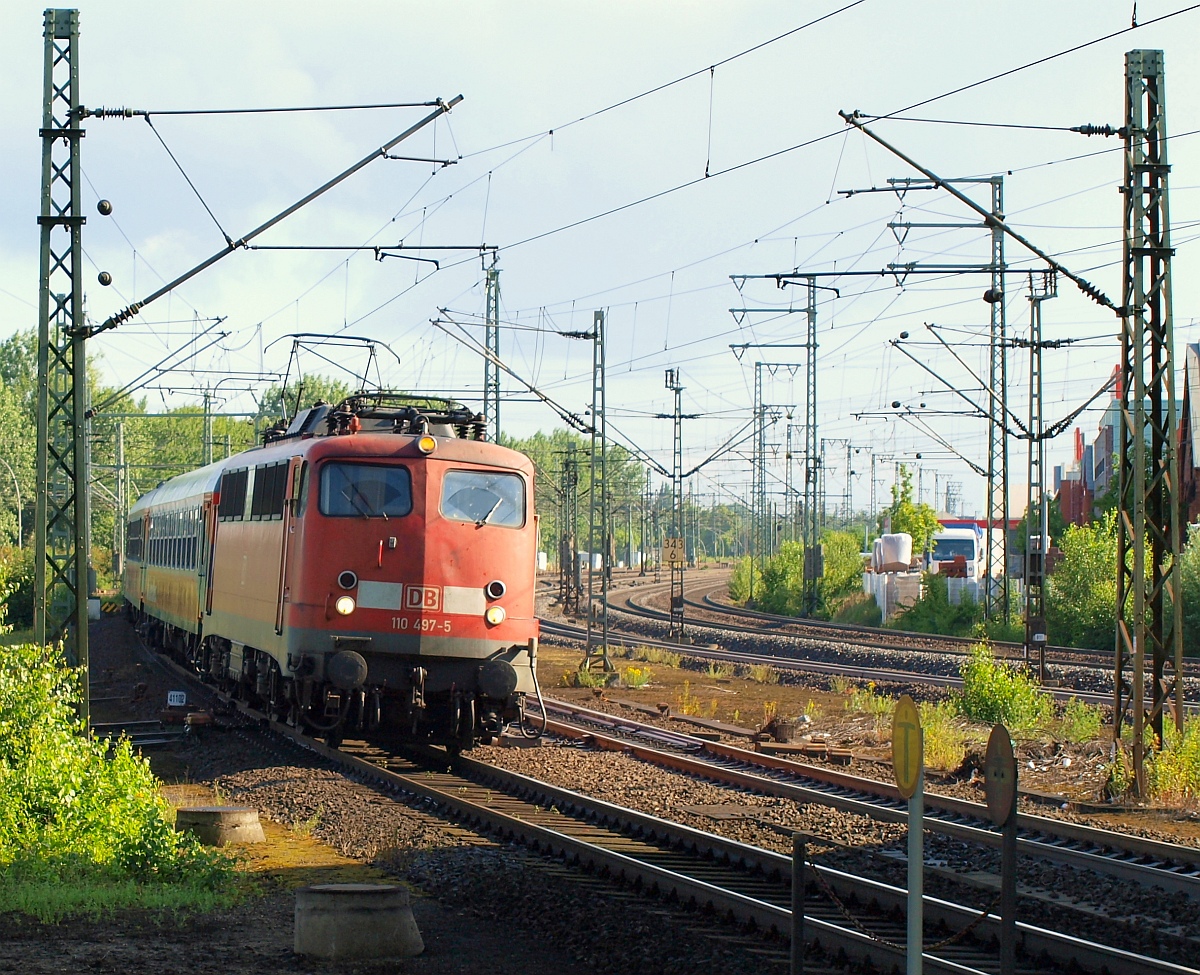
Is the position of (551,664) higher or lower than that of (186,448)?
lower

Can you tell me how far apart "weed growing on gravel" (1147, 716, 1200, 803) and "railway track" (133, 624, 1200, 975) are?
19.0 feet

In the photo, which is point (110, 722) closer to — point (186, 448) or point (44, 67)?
point (44, 67)

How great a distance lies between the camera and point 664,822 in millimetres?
11742

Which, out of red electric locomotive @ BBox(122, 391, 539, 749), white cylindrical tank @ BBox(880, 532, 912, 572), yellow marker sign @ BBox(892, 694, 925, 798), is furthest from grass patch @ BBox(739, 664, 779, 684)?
white cylindrical tank @ BBox(880, 532, 912, 572)

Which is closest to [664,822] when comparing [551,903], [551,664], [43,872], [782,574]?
[551,903]

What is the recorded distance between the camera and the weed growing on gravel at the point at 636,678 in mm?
27750

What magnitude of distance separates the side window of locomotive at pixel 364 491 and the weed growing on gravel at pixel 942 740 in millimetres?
6239

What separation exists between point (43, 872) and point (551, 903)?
146 inches

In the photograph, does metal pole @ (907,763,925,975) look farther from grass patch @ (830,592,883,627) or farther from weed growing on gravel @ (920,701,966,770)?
grass patch @ (830,592,883,627)

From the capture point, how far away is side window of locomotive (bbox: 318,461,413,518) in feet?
49.5

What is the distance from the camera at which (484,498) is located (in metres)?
15.7

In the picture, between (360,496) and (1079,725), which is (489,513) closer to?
(360,496)

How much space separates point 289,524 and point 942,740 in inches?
329

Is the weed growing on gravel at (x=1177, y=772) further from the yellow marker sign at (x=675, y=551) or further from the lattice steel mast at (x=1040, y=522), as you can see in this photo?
the yellow marker sign at (x=675, y=551)
